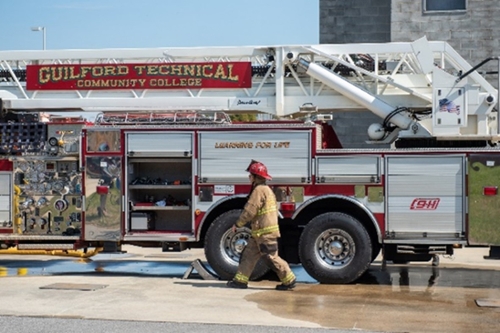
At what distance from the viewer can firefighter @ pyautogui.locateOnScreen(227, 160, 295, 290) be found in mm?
10812

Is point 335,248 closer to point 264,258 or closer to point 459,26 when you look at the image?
point 264,258

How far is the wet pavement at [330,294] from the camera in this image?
883 centimetres

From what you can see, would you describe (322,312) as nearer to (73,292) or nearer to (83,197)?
(73,292)

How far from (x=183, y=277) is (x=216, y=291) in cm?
141

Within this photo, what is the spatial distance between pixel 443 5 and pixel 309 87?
338 inches

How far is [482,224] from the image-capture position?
11.2m

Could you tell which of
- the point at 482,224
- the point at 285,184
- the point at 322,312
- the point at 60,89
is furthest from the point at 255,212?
the point at 60,89

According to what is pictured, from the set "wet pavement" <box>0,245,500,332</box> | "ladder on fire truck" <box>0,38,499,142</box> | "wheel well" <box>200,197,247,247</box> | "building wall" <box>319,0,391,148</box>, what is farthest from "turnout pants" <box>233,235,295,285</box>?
"building wall" <box>319,0,391,148</box>

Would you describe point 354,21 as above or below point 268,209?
above

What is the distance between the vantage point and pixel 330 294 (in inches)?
417

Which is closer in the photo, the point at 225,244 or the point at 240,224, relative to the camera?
the point at 240,224

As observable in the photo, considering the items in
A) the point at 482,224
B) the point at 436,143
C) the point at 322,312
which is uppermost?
the point at 436,143

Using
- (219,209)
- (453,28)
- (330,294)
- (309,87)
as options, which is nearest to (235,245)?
(219,209)

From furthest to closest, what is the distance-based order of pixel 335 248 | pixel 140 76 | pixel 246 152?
pixel 140 76 < pixel 246 152 < pixel 335 248
